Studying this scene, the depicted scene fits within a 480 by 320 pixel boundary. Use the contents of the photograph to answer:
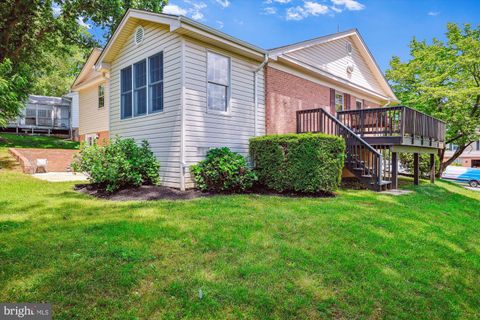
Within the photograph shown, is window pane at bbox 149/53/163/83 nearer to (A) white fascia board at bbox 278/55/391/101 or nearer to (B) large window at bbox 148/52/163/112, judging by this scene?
(B) large window at bbox 148/52/163/112

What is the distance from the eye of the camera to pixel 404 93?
21.5 metres

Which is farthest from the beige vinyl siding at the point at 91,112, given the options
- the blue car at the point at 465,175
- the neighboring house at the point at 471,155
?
the neighboring house at the point at 471,155

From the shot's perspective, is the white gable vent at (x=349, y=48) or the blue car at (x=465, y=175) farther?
the blue car at (x=465, y=175)

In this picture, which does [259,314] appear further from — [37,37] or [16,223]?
[37,37]

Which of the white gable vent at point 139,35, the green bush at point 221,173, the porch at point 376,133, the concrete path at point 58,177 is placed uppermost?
the white gable vent at point 139,35

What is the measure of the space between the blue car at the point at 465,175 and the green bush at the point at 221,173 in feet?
65.3

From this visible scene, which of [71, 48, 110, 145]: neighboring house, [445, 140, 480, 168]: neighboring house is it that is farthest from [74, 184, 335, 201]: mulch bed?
[445, 140, 480, 168]: neighboring house

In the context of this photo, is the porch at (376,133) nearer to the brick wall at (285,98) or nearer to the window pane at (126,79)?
the brick wall at (285,98)

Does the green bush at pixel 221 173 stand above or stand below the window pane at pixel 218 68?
below

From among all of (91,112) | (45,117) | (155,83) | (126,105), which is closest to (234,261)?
(155,83)

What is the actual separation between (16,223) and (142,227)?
1983mm

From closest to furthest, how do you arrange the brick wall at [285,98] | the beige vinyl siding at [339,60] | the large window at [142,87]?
the large window at [142,87] → the brick wall at [285,98] → the beige vinyl siding at [339,60]

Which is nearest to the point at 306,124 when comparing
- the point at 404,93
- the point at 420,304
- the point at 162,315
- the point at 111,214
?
the point at 111,214

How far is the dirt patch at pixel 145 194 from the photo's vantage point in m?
7.10
